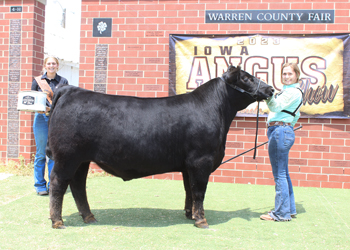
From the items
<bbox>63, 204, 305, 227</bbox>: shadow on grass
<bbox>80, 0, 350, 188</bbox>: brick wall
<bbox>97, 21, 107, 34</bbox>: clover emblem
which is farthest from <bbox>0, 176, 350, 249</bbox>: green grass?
<bbox>97, 21, 107, 34</bbox>: clover emblem

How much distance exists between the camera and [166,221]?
12.5 feet

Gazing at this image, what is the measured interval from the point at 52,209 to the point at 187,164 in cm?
146

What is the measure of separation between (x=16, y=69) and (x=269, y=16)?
4835 mm

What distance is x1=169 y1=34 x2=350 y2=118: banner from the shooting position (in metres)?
5.76

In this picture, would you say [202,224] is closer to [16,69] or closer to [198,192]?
[198,192]

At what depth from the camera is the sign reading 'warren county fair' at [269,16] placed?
231 inches

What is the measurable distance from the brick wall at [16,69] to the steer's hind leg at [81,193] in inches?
125

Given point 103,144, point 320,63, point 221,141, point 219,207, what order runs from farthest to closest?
1. point 320,63
2. point 219,207
3. point 221,141
4. point 103,144

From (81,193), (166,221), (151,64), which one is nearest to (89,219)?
(81,193)

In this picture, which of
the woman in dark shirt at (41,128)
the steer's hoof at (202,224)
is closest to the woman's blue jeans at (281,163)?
the steer's hoof at (202,224)

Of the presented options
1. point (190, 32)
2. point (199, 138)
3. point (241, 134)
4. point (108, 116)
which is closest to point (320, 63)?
point (241, 134)

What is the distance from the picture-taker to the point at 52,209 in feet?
11.3

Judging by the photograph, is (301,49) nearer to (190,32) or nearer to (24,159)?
(190,32)

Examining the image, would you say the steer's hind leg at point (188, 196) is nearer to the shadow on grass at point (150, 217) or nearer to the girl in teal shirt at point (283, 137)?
the shadow on grass at point (150, 217)
